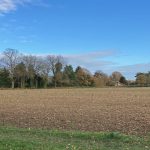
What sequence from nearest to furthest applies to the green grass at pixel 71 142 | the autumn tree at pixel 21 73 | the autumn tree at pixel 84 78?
the green grass at pixel 71 142
the autumn tree at pixel 21 73
the autumn tree at pixel 84 78

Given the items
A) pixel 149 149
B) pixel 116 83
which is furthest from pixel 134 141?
pixel 116 83

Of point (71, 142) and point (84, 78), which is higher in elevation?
point (84, 78)

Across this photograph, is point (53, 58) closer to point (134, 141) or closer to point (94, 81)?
point (94, 81)

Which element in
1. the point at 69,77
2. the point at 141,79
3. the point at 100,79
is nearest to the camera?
the point at 69,77

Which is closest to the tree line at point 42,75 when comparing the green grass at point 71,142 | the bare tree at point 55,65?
the bare tree at point 55,65

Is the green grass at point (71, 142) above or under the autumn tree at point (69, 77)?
under

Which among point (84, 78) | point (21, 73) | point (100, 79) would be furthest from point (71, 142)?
point (100, 79)

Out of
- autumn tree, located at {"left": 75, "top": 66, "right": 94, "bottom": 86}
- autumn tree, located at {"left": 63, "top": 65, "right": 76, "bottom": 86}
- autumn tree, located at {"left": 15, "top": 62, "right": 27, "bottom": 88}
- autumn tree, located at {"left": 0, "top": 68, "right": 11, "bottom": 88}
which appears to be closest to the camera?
autumn tree, located at {"left": 15, "top": 62, "right": 27, "bottom": 88}

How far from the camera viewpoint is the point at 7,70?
148 meters

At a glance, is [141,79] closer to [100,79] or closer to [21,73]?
[100,79]

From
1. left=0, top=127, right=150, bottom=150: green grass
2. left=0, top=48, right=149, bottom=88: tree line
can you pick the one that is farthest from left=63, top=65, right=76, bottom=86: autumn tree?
left=0, top=127, right=150, bottom=150: green grass

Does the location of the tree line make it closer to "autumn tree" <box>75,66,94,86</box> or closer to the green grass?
"autumn tree" <box>75,66,94,86</box>

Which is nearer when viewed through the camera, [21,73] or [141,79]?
[21,73]

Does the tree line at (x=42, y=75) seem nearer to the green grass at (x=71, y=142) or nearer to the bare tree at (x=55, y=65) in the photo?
the bare tree at (x=55, y=65)
